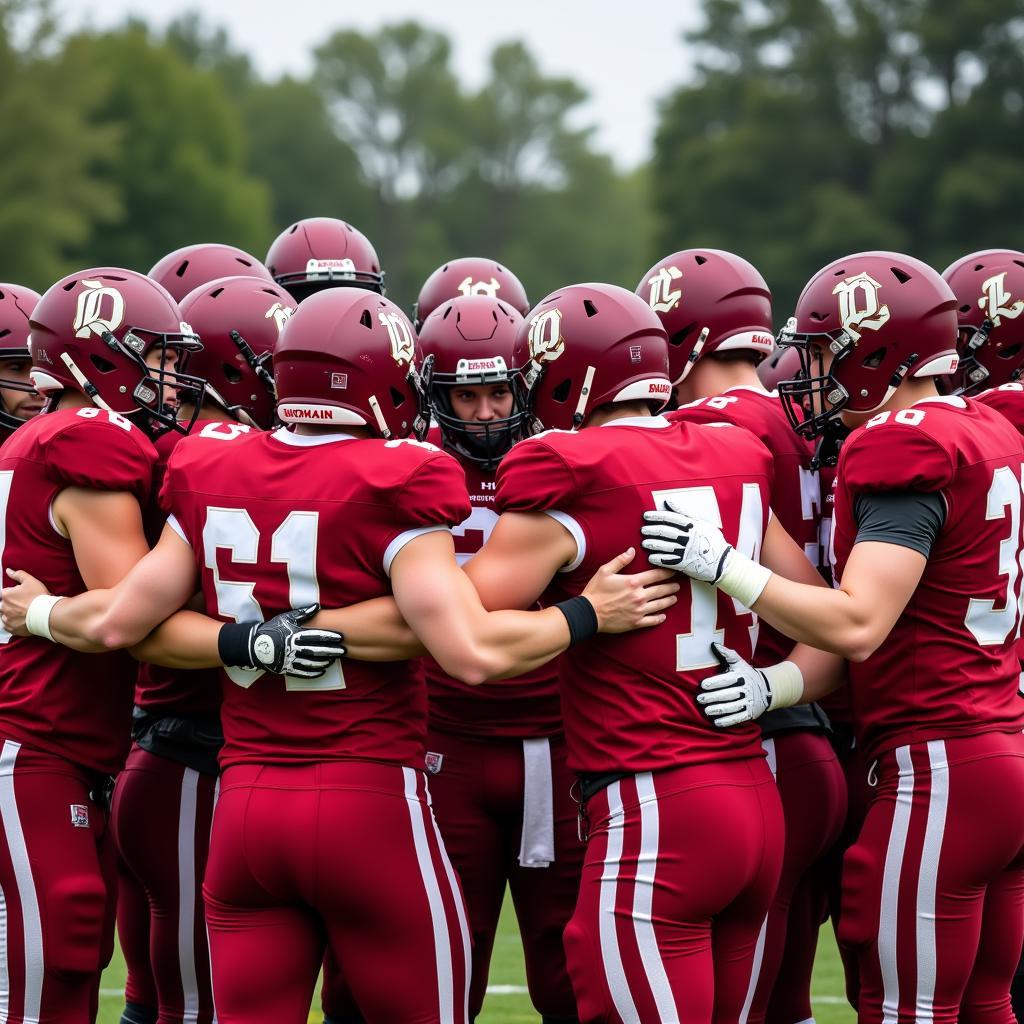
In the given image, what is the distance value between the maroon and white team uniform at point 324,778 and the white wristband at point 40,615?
577mm

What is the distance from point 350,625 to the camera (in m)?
3.82

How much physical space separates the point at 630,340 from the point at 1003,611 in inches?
48.6

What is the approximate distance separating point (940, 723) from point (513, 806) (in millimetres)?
1438

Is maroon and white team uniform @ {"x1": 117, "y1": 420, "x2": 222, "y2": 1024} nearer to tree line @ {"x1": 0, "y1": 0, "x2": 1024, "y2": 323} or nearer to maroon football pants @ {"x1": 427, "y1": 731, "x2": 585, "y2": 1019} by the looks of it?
maroon football pants @ {"x1": 427, "y1": 731, "x2": 585, "y2": 1019}

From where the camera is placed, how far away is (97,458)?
422 centimetres

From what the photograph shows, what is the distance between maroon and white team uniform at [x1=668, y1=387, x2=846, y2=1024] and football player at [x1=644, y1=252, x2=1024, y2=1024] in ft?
1.44

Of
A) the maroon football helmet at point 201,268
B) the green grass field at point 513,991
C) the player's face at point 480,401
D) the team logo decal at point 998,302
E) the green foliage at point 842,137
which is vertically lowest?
the green grass field at point 513,991

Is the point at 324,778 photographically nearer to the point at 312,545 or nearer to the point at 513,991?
the point at 312,545

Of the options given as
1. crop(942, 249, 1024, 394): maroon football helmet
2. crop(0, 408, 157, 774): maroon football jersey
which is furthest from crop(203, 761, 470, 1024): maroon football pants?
crop(942, 249, 1024, 394): maroon football helmet

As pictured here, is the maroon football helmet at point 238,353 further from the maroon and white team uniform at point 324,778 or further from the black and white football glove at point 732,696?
the black and white football glove at point 732,696

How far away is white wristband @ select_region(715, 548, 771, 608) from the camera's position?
387 cm

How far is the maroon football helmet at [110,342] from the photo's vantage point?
451 centimetres

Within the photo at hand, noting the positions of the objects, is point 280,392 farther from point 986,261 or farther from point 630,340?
point 986,261

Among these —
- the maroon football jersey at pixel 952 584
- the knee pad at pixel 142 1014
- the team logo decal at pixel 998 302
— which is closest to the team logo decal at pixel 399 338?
the maroon football jersey at pixel 952 584
